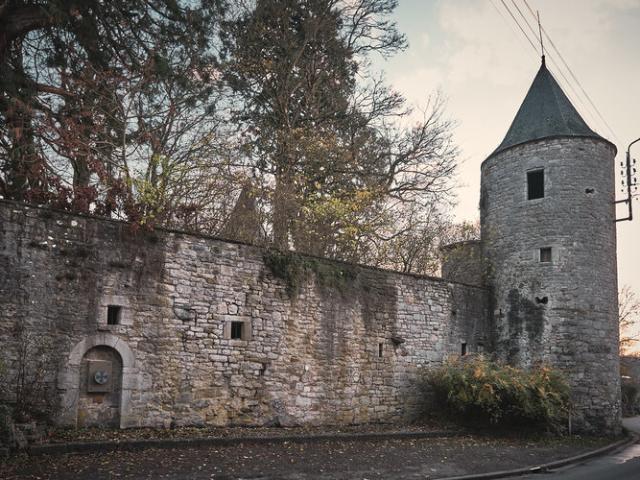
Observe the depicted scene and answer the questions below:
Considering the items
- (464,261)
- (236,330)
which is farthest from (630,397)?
(236,330)

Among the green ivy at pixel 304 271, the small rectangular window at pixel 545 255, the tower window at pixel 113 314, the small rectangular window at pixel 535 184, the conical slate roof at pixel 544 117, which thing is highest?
the conical slate roof at pixel 544 117

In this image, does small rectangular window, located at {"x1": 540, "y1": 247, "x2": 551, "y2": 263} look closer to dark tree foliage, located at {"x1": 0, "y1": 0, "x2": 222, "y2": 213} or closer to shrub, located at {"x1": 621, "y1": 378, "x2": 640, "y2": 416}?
dark tree foliage, located at {"x1": 0, "y1": 0, "x2": 222, "y2": 213}

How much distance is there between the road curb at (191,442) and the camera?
830cm

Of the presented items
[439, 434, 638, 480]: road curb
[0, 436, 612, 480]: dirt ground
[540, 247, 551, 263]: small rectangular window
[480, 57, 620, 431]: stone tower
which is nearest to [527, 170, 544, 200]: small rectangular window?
[480, 57, 620, 431]: stone tower

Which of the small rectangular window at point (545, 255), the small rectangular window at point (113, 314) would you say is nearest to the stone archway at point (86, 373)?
the small rectangular window at point (113, 314)

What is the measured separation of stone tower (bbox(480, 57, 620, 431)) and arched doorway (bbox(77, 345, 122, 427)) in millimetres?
11084

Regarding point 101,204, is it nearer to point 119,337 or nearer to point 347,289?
point 119,337

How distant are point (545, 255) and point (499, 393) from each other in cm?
481

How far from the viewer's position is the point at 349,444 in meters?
11.3

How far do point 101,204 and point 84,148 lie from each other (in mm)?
1028

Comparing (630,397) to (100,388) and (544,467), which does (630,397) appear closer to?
(544,467)

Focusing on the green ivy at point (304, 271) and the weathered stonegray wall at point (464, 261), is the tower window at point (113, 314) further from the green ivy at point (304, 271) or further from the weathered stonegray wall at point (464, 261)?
the weathered stonegray wall at point (464, 261)

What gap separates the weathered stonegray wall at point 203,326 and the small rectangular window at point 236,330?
0.12 metres

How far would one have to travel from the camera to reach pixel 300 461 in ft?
30.8
